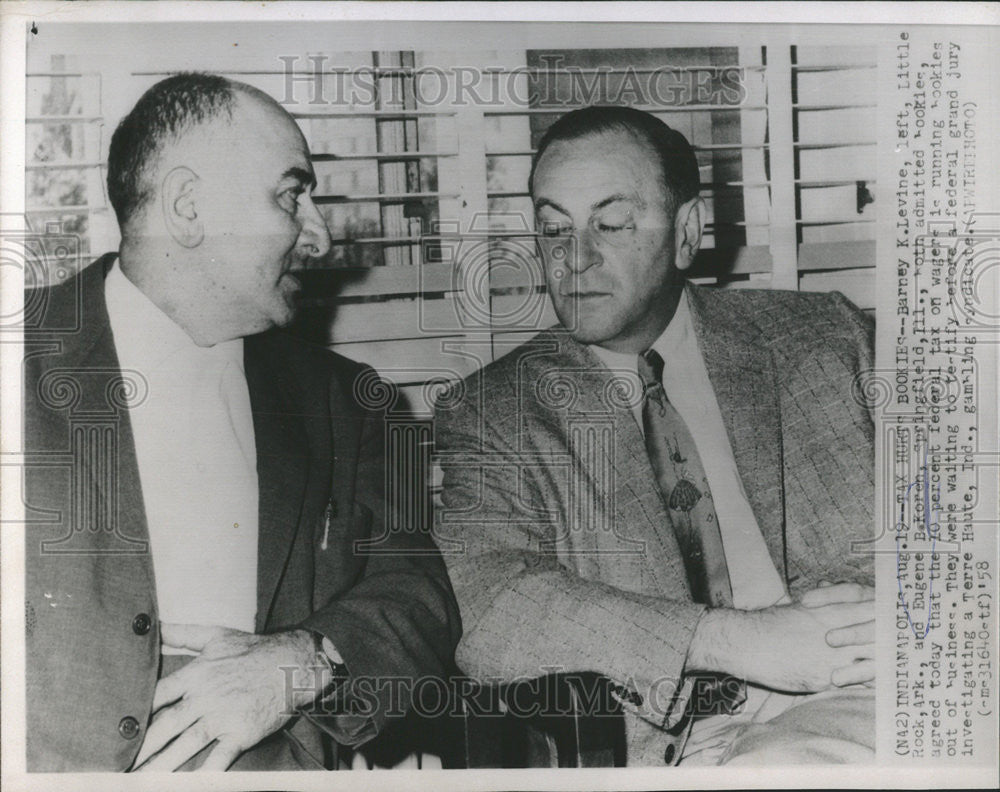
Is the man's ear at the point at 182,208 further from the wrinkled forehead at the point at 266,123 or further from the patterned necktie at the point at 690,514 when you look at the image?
the patterned necktie at the point at 690,514

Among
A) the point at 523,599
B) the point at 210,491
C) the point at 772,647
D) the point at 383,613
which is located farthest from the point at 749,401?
the point at 210,491

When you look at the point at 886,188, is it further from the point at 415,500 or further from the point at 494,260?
the point at 415,500

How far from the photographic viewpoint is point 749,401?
5.79 feet

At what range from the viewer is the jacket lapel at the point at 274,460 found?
1.70 meters

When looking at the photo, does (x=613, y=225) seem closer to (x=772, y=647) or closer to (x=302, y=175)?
(x=302, y=175)

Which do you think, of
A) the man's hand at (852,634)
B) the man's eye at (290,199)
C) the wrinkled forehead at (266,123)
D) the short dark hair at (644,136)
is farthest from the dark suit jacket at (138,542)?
the man's hand at (852,634)

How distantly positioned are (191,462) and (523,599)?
658 mm

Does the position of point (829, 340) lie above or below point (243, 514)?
above

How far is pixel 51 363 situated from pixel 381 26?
0.88m

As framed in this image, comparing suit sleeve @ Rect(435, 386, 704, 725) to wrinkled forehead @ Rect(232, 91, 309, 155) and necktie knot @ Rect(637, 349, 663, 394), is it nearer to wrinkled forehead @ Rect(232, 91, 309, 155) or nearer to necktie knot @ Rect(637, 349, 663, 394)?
necktie knot @ Rect(637, 349, 663, 394)

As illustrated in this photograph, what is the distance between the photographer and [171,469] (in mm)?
1714

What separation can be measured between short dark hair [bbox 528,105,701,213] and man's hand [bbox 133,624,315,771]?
3.19 ft

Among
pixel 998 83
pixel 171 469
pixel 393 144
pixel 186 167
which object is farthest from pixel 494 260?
pixel 998 83

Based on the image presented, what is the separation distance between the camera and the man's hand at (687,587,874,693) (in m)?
1.71
